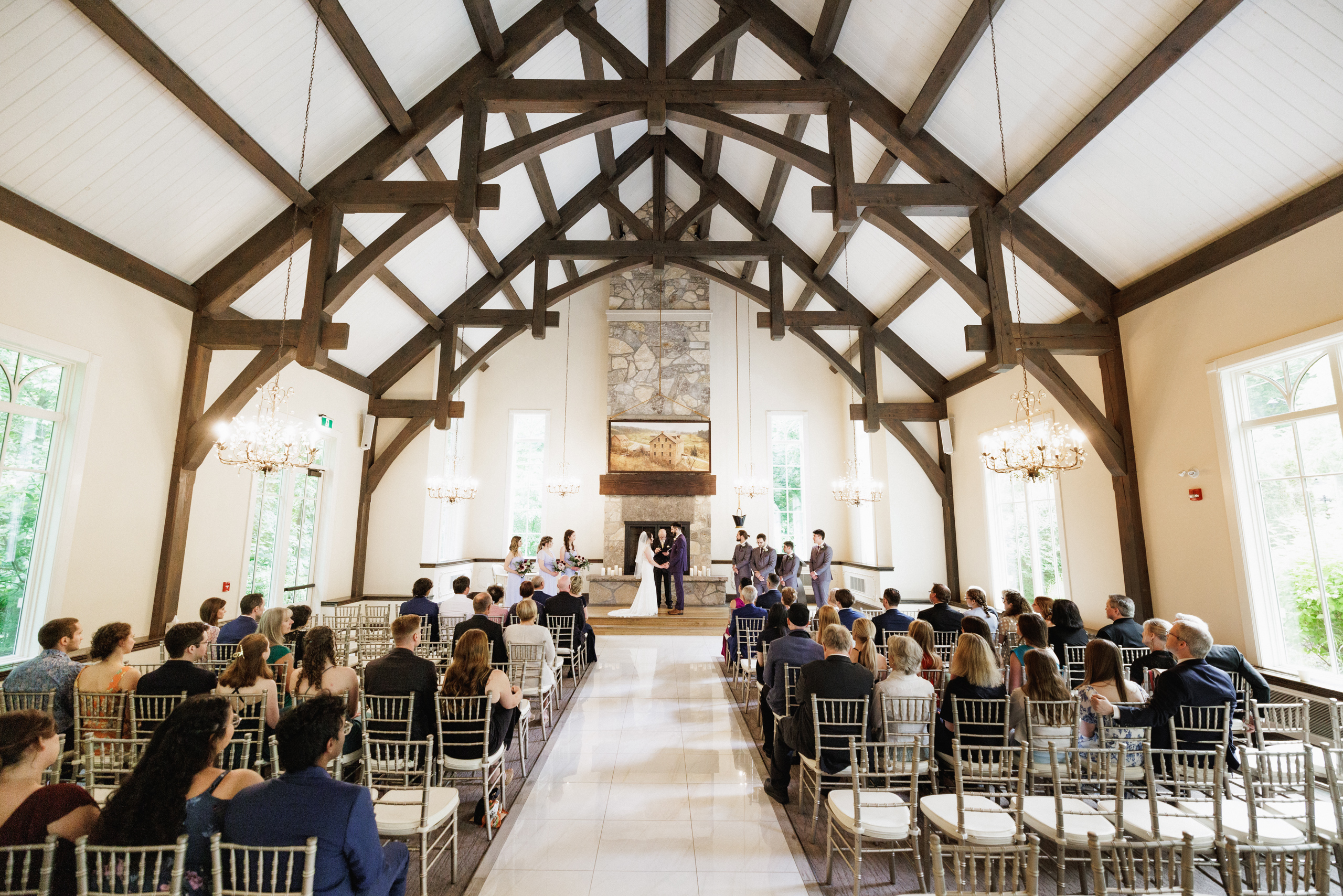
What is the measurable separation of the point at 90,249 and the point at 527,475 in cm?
784

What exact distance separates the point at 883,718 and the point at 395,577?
8.64 metres

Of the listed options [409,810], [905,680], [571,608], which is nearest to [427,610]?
[571,608]

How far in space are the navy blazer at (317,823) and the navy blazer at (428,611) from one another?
3993mm

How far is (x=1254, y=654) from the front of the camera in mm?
4617

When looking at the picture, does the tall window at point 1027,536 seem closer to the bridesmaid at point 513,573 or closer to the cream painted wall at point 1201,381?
the cream painted wall at point 1201,381

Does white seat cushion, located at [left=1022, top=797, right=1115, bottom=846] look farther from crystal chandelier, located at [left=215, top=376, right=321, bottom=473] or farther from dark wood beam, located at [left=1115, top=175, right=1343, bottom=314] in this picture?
crystal chandelier, located at [left=215, top=376, right=321, bottom=473]

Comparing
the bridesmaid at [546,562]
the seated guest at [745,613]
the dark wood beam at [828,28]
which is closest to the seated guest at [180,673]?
the seated guest at [745,613]

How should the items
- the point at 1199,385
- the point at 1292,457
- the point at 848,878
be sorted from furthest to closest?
the point at 1199,385, the point at 1292,457, the point at 848,878

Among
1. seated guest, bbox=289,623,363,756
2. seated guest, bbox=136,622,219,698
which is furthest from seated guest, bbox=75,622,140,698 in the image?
seated guest, bbox=289,623,363,756

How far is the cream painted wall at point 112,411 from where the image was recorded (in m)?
4.55

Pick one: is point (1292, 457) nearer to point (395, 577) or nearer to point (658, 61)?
point (658, 61)

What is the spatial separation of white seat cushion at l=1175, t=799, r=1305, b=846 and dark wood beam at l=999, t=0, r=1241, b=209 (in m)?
4.46

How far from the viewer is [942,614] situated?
192 inches

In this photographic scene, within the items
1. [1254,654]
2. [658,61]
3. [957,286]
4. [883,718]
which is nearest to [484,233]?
[658,61]
